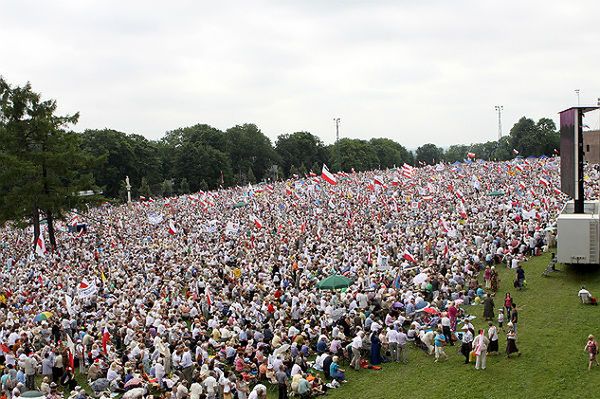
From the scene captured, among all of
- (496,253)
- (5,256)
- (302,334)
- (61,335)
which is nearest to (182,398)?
(302,334)

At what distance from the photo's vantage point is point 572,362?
13.8 metres

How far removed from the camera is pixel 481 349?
14.1 m

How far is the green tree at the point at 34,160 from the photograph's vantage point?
1451 inches

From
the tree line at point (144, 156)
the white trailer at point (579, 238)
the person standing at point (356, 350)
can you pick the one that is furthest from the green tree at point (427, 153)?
the person standing at point (356, 350)

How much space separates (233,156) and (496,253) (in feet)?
282

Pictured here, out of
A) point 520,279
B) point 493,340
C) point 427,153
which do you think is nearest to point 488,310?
point 493,340

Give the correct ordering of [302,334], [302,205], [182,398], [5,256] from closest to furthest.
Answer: [182,398] < [302,334] < [5,256] < [302,205]

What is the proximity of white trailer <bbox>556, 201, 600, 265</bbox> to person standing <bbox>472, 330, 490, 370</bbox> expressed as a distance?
6172 mm

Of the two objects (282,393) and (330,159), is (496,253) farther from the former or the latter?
(330,159)

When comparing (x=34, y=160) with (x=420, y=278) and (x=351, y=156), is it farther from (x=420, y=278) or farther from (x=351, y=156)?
(x=351, y=156)

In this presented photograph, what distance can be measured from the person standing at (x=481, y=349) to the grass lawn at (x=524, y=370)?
7.2 inches

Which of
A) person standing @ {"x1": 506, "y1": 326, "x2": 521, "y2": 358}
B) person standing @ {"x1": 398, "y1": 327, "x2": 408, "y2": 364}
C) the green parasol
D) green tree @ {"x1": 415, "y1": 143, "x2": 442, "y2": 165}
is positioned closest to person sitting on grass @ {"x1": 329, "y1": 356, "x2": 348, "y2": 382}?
person standing @ {"x1": 398, "y1": 327, "x2": 408, "y2": 364}

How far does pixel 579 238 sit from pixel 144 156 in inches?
3110

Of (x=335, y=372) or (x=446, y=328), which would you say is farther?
(x=446, y=328)
